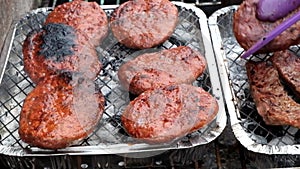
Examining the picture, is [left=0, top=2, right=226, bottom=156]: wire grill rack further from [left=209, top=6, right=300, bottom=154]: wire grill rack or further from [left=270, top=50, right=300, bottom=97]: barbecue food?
[left=270, top=50, right=300, bottom=97]: barbecue food

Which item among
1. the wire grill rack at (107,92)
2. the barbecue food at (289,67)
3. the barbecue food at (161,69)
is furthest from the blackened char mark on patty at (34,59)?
the barbecue food at (289,67)

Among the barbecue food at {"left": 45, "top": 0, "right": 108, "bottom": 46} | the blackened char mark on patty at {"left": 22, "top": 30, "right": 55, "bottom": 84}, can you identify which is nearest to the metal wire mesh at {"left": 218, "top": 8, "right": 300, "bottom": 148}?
the barbecue food at {"left": 45, "top": 0, "right": 108, "bottom": 46}

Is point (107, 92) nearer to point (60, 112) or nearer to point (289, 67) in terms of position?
point (60, 112)

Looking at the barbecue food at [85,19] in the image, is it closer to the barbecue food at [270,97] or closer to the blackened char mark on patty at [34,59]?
the blackened char mark on patty at [34,59]

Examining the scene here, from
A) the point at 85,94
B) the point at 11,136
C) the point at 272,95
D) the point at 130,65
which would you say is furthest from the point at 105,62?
the point at 272,95

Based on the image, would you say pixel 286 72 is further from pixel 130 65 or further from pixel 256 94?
pixel 130 65

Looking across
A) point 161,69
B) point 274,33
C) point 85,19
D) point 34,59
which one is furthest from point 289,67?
point 34,59
